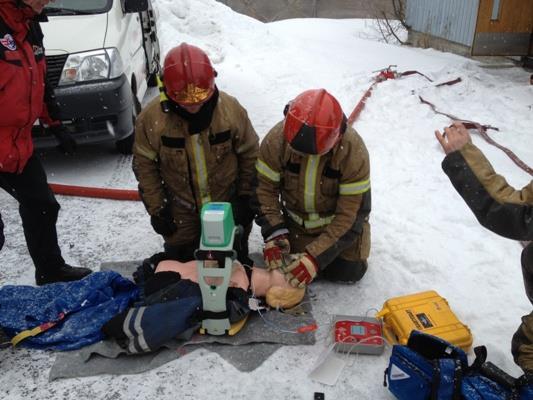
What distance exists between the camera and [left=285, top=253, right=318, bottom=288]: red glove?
2920mm

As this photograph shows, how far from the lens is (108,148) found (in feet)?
18.4

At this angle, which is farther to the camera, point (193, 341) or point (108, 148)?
point (108, 148)

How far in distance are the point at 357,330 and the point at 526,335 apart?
852 mm

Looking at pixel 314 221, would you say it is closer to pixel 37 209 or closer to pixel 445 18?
pixel 37 209

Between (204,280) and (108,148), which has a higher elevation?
(204,280)

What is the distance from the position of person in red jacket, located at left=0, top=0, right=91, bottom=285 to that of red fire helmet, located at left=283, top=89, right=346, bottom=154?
4.87 feet

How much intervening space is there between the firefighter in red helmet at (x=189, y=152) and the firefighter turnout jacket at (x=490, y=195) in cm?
144

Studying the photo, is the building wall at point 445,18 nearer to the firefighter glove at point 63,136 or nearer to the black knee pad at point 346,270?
the black knee pad at point 346,270

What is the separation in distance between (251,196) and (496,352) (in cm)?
172

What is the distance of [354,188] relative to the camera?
2.95m

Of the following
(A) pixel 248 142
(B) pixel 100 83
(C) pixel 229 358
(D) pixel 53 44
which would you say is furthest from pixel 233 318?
(D) pixel 53 44

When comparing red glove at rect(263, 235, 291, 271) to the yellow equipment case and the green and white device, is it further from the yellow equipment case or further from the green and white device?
the yellow equipment case

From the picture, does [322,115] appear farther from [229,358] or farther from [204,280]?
[229,358]

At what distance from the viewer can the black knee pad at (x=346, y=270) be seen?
3.26 m
